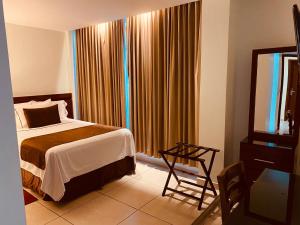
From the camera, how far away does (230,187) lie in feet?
4.26

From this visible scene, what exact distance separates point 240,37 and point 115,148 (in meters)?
2.18

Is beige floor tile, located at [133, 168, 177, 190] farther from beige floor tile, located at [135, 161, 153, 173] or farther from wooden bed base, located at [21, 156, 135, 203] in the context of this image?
wooden bed base, located at [21, 156, 135, 203]

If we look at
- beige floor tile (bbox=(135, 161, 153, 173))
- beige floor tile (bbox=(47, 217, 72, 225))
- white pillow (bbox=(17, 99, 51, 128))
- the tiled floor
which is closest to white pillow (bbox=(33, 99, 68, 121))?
white pillow (bbox=(17, 99, 51, 128))

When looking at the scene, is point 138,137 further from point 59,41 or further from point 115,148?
point 59,41

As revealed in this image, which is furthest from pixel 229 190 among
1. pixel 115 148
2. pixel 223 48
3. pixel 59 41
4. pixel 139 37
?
pixel 59 41

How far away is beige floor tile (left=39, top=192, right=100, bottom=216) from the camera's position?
248 centimetres

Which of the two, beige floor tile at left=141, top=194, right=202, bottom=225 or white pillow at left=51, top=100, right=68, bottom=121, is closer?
beige floor tile at left=141, top=194, right=202, bottom=225

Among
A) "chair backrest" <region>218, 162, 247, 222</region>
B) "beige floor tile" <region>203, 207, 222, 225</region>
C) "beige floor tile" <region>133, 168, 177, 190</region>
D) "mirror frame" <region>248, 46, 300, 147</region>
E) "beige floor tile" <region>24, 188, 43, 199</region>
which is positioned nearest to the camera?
"chair backrest" <region>218, 162, 247, 222</region>

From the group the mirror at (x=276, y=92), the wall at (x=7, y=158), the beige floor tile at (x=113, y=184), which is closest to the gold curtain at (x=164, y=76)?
the beige floor tile at (x=113, y=184)

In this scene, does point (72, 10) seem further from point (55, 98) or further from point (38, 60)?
point (55, 98)

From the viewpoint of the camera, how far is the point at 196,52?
302cm

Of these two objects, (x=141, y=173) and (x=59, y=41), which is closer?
(x=141, y=173)

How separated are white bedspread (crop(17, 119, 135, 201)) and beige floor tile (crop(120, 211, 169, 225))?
2.59 feet

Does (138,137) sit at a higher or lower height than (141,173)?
higher
